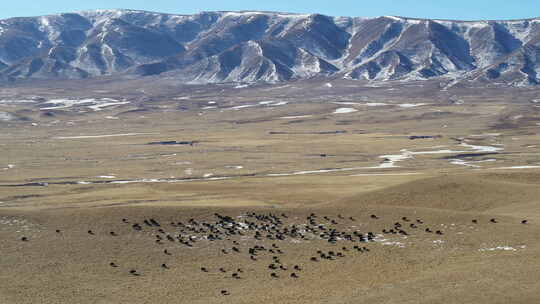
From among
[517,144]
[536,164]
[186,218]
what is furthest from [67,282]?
[517,144]

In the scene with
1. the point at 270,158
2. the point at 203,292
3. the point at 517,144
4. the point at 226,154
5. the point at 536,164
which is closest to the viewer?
the point at 203,292

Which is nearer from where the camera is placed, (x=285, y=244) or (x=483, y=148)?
(x=285, y=244)

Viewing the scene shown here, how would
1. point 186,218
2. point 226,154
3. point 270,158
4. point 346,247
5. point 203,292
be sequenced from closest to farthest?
point 203,292, point 346,247, point 186,218, point 270,158, point 226,154

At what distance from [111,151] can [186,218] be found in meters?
112

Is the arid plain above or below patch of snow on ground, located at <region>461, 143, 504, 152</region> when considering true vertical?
above

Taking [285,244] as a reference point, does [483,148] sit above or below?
below

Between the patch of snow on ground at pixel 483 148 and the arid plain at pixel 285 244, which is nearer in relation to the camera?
the arid plain at pixel 285 244

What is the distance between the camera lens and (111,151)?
168500mm

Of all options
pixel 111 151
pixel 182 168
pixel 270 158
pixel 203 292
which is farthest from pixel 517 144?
pixel 203 292

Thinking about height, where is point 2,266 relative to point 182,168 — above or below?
above

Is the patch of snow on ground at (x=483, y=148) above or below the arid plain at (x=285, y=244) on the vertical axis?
below

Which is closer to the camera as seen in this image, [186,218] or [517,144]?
[186,218]

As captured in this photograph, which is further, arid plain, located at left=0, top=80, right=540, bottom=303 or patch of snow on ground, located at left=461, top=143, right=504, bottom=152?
patch of snow on ground, located at left=461, top=143, right=504, bottom=152

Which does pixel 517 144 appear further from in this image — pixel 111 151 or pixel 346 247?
pixel 346 247
